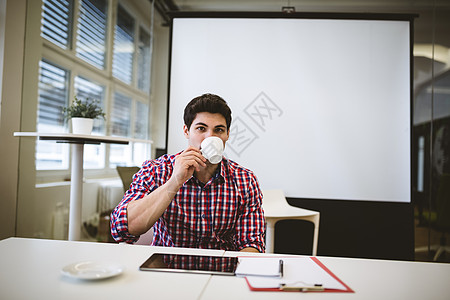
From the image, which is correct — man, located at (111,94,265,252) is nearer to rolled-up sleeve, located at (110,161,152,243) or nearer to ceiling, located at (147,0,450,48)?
rolled-up sleeve, located at (110,161,152,243)

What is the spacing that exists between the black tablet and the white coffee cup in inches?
20.0

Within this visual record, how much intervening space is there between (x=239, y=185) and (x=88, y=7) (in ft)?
10.2

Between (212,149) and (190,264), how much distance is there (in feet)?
1.97

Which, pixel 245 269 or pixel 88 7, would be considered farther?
pixel 88 7

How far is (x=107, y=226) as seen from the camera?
12.8ft

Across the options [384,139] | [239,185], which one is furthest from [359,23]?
[239,185]

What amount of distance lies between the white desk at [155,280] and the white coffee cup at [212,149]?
47 centimetres

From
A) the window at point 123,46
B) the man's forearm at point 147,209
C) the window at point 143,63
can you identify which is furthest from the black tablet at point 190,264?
the window at point 143,63

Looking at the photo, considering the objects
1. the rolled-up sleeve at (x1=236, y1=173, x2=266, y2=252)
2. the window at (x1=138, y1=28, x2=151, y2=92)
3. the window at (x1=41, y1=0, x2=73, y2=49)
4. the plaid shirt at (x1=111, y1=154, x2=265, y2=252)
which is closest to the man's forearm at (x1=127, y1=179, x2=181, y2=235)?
the plaid shirt at (x1=111, y1=154, x2=265, y2=252)

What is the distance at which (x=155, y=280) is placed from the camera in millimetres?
875

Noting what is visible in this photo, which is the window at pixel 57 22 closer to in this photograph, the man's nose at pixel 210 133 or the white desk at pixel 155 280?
the man's nose at pixel 210 133

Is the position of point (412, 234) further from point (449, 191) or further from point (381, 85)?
point (381, 85)

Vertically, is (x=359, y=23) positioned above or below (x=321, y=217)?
above

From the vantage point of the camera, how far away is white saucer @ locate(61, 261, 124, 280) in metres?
0.85
